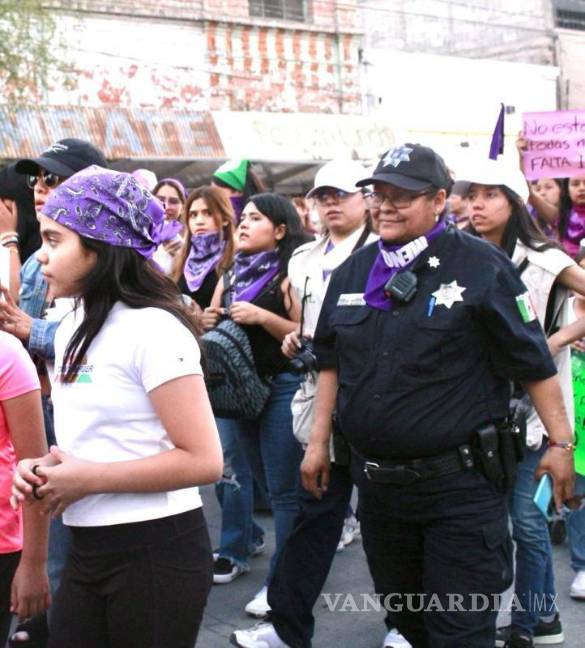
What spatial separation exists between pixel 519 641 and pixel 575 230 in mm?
2531

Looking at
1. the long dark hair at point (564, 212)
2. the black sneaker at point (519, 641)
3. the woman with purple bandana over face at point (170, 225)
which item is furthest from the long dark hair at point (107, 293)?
the long dark hair at point (564, 212)

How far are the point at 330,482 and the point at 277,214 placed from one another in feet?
5.01

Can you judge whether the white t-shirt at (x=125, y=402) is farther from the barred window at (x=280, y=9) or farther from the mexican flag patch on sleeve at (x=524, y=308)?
the barred window at (x=280, y=9)

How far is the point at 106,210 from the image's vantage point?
9.19ft

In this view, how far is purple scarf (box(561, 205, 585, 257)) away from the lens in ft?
20.6

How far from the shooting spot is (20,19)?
56.5 feet

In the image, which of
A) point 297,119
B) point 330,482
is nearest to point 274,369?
point 330,482

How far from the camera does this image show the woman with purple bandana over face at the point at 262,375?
524 centimetres

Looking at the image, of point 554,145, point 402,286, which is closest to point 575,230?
point 554,145

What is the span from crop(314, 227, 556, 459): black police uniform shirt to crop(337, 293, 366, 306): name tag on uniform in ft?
0.15

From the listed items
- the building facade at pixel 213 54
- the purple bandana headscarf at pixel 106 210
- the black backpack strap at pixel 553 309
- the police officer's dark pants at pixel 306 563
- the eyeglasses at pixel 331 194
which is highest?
the building facade at pixel 213 54

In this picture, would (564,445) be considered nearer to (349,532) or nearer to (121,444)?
(121,444)

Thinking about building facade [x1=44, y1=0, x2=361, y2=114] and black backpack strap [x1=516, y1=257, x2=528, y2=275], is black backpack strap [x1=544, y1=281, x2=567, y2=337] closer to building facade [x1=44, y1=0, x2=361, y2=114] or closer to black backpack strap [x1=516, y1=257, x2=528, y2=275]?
black backpack strap [x1=516, y1=257, x2=528, y2=275]

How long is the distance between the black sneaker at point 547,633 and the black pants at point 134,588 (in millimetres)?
2481
